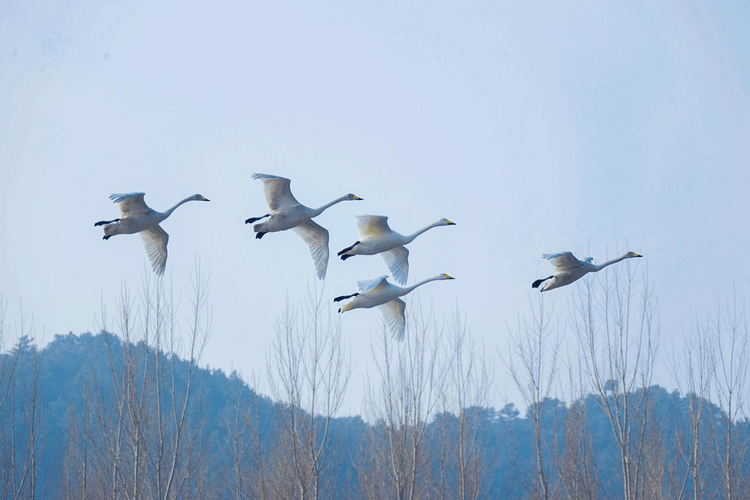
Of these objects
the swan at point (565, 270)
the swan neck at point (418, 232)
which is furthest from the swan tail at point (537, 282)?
the swan neck at point (418, 232)

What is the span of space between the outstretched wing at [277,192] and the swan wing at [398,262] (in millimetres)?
2447

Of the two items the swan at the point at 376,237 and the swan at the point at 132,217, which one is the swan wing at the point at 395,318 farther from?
the swan at the point at 132,217

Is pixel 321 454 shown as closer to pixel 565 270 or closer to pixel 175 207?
pixel 175 207

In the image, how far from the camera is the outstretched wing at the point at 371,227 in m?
15.3

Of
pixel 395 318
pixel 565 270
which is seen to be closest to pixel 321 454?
pixel 395 318

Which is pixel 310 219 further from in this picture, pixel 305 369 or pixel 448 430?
pixel 448 430

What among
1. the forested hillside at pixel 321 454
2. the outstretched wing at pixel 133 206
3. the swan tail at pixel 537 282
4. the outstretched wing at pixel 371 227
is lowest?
the forested hillside at pixel 321 454

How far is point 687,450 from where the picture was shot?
2823 cm

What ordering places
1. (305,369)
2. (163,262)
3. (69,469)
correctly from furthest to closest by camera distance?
(69,469) → (305,369) → (163,262)

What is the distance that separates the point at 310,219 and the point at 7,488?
42.5ft

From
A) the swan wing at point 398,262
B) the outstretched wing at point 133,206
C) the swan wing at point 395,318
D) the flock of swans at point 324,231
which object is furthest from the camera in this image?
the swan wing at point 395,318

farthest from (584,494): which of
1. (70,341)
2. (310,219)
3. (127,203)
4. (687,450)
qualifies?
(70,341)

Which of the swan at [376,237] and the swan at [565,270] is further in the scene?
the swan at [376,237]

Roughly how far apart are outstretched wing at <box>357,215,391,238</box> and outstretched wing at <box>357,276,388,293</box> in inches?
28.7
